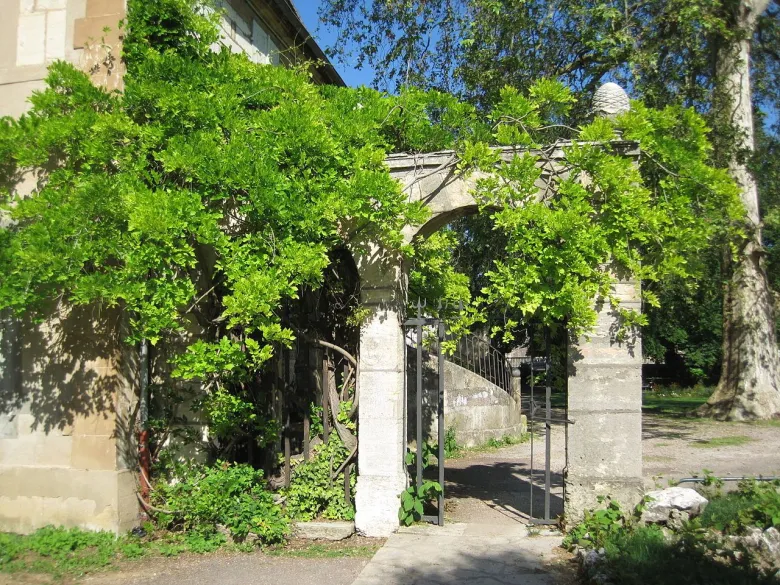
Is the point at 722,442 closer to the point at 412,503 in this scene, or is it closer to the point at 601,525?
the point at 601,525

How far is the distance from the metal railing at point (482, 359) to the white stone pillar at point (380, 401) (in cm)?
613

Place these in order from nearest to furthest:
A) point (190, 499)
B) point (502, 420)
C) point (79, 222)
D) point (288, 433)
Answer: point (79, 222)
point (190, 499)
point (288, 433)
point (502, 420)

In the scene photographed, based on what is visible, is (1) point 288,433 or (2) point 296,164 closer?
(2) point 296,164

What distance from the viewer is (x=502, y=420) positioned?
13547 millimetres

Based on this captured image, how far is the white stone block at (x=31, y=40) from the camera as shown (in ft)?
22.5

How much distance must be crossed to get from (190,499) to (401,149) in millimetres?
3865

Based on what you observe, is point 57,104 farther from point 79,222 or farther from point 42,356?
point 42,356

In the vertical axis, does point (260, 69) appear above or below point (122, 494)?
above

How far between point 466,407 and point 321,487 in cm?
634

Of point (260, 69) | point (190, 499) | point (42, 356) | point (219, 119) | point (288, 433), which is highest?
point (260, 69)

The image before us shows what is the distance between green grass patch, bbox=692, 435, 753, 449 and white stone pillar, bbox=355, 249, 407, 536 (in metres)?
8.57

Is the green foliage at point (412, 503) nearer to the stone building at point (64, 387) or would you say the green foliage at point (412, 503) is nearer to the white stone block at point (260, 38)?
the stone building at point (64, 387)

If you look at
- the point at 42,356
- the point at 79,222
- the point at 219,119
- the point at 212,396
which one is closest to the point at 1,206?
the point at 79,222

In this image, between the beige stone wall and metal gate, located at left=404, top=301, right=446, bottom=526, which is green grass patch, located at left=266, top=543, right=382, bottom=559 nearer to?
metal gate, located at left=404, top=301, right=446, bottom=526
